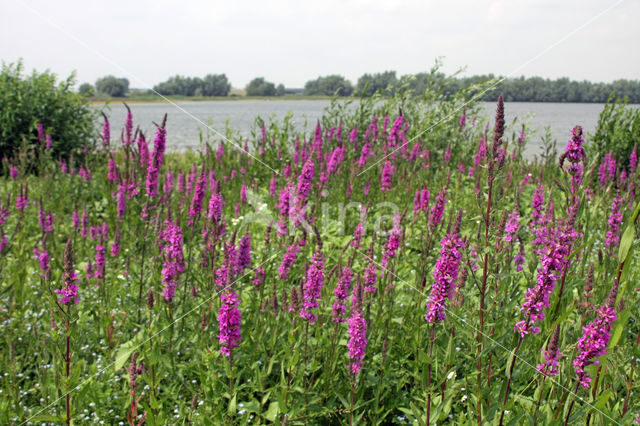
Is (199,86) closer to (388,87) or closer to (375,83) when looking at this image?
(388,87)

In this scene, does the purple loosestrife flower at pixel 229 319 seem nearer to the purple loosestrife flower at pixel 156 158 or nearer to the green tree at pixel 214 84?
the purple loosestrife flower at pixel 156 158

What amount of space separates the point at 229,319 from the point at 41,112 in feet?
29.5

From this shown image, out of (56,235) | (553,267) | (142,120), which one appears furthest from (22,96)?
(553,267)

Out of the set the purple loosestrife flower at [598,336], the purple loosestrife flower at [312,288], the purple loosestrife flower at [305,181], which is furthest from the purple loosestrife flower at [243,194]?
the purple loosestrife flower at [598,336]

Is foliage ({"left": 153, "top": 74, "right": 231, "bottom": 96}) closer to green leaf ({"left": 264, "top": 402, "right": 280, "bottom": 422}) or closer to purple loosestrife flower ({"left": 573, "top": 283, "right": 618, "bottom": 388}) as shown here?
green leaf ({"left": 264, "top": 402, "right": 280, "bottom": 422})

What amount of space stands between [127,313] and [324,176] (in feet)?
10.2

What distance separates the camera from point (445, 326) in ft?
7.49

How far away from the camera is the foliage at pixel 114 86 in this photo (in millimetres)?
5211

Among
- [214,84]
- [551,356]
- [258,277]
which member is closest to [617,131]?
[214,84]

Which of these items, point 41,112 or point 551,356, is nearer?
point 551,356

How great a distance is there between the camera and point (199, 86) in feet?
17.7

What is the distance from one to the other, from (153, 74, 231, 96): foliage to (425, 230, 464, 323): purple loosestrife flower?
12.4 ft

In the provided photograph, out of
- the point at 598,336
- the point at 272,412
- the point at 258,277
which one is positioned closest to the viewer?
the point at 598,336

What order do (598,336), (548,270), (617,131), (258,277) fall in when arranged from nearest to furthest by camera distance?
(598,336), (548,270), (258,277), (617,131)
